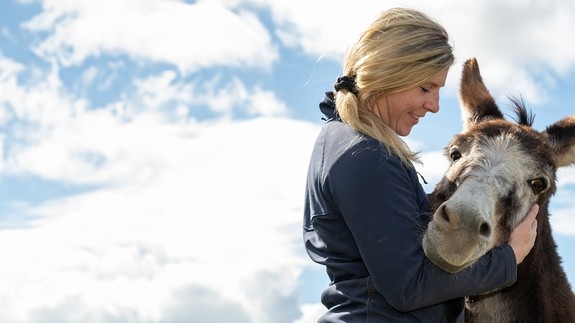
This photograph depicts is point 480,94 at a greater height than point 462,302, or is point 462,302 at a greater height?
point 480,94

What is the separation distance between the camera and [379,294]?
11.5 feet

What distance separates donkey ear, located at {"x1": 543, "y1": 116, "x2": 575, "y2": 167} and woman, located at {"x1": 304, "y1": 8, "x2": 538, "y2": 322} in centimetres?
128

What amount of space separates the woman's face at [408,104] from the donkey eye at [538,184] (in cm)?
89

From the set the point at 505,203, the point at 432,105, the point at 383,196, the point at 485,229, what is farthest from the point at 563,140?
the point at 383,196

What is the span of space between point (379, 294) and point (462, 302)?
2.73ft

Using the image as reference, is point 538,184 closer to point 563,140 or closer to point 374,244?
point 563,140

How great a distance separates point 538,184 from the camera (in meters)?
4.48

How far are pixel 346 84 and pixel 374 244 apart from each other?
999 mm

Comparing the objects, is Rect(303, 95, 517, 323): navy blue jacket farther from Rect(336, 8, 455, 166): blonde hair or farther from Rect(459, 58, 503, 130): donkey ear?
Rect(459, 58, 503, 130): donkey ear

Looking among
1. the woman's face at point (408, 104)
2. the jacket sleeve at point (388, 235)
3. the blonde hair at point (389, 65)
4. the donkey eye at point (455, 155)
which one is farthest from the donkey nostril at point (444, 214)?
the donkey eye at point (455, 155)

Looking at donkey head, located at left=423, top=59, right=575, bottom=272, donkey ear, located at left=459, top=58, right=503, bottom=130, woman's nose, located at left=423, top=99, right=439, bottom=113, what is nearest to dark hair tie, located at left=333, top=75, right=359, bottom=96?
woman's nose, located at left=423, top=99, right=439, bottom=113

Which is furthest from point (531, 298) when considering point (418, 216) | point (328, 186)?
point (328, 186)

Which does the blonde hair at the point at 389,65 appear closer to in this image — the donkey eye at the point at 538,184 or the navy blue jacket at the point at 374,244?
the navy blue jacket at the point at 374,244

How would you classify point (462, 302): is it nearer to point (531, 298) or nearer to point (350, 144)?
point (531, 298)
